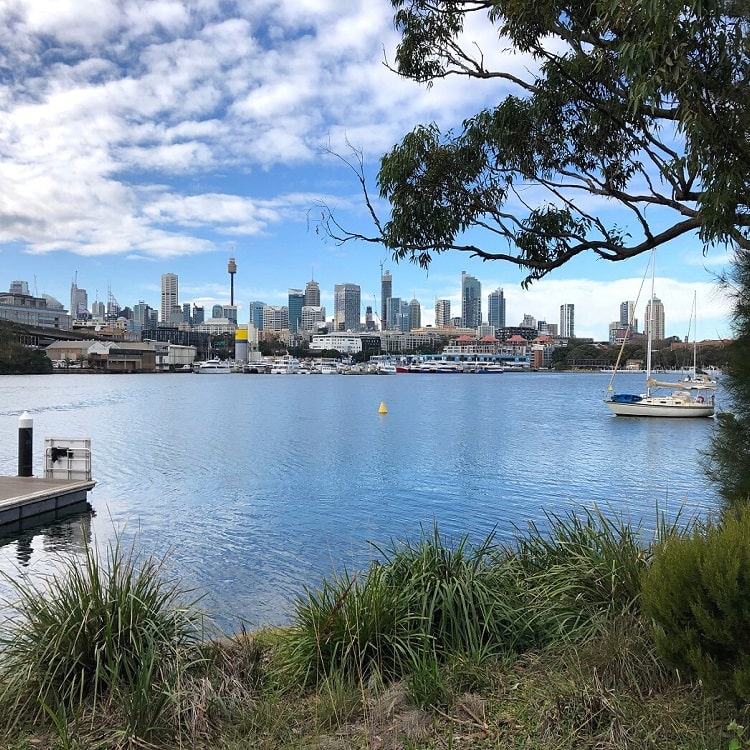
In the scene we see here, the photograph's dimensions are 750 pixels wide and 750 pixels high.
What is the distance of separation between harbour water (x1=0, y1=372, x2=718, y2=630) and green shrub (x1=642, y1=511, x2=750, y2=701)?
14.1 feet

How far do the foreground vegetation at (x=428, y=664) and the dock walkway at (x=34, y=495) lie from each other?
11.4 meters

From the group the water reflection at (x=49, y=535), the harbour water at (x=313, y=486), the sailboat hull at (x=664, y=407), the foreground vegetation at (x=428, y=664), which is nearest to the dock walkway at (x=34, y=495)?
the water reflection at (x=49, y=535)

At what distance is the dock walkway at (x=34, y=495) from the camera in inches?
632

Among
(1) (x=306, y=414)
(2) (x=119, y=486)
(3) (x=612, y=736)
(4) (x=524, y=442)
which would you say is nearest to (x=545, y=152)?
(3) (x=612, y=736)

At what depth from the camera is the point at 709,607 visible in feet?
12.2

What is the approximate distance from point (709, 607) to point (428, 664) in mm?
2224

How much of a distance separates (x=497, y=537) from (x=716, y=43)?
38.6 feet

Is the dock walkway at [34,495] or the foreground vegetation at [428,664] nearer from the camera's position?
the foreground vegetation at [428,664]

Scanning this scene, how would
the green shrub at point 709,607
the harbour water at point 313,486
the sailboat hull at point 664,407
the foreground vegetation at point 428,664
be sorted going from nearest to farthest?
the green shrub at point 709,607, the foreground vegetation at point 428,664, the harbour water at point 313,486, the sailboat hull at point 664,407

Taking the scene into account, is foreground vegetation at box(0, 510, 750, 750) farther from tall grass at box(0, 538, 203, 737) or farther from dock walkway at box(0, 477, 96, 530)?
dock walkway at box(0, 477, 96, 530)

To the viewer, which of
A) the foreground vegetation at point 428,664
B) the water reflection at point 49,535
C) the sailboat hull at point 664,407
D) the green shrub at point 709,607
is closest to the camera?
the green shrub at point 709,607

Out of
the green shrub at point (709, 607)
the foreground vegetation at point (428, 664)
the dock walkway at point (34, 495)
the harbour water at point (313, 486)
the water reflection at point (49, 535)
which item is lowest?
the harbour water at point (313, 486)

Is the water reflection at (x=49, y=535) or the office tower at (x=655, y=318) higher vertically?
the office tower at (x=655, y=318)

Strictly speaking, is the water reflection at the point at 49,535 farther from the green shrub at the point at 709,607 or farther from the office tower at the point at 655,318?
the office tower at the point at 655,318
